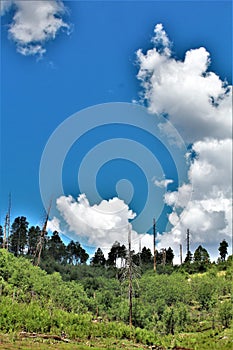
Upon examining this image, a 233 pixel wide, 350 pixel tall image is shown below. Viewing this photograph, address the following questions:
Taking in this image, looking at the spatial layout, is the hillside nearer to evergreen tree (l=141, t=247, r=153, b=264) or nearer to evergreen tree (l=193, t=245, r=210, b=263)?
evergreen tree (l=193, t=245, r=210, b=263)

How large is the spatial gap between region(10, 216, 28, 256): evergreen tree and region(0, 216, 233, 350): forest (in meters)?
18.5

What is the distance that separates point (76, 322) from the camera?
27406mm

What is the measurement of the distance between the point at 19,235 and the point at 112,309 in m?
36.7

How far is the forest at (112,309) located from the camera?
2509 cm

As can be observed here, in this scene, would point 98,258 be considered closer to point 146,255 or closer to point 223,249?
point 146,255

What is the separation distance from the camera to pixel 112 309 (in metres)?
38.2

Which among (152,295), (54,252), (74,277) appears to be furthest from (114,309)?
(54,252)

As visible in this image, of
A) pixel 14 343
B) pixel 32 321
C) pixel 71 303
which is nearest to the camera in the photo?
pixel 14 343

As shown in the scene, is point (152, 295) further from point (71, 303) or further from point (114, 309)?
point (71, 303)

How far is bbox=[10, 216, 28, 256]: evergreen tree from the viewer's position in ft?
235

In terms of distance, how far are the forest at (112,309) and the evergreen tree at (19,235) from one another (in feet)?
60.6

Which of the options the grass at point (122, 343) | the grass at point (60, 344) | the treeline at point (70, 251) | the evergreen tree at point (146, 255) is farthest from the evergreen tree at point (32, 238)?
the grass at point (60, 344)

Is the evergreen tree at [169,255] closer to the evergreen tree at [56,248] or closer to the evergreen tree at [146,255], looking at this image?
the evergreen tree at [146,255]

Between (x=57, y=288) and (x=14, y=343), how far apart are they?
16.0m
